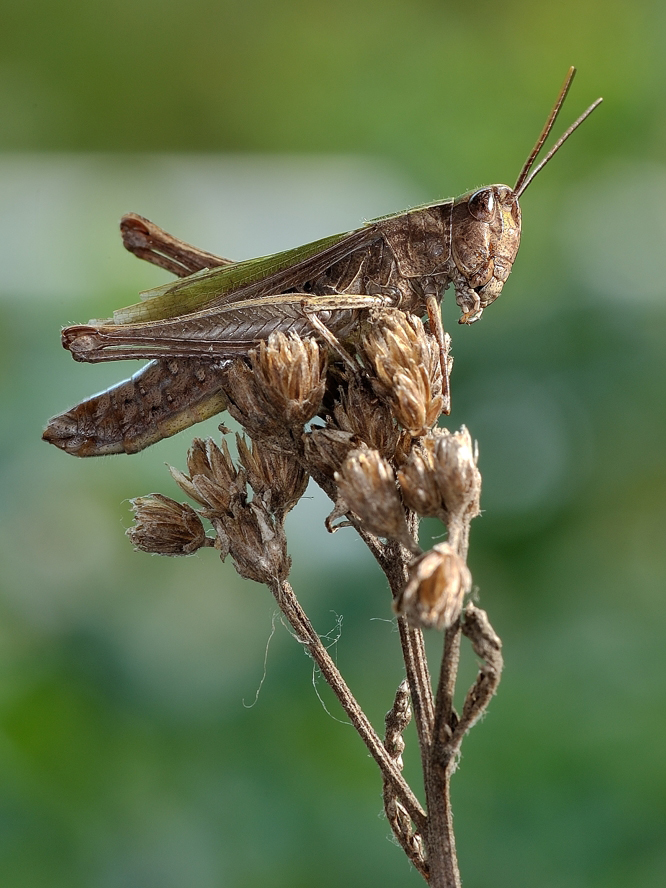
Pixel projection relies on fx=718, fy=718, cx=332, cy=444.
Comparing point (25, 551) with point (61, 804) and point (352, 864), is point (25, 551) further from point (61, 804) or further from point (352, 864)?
point (352, 864)

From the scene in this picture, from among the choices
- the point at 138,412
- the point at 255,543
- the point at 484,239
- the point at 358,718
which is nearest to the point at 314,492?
the point at 138,412

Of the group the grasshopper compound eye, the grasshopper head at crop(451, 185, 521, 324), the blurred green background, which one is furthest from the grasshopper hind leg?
the blurred green background

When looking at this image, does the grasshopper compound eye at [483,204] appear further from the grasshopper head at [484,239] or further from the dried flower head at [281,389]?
the dried flower head at [281,389]

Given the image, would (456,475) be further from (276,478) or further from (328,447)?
(276,478)

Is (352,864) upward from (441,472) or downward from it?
downward

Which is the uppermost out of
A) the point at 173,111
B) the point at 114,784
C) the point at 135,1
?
the point at 135,1

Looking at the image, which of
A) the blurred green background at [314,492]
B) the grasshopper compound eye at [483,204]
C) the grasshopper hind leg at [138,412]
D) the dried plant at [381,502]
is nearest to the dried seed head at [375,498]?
the dried plant at [381,502]

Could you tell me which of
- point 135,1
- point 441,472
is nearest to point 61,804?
point 441,472
